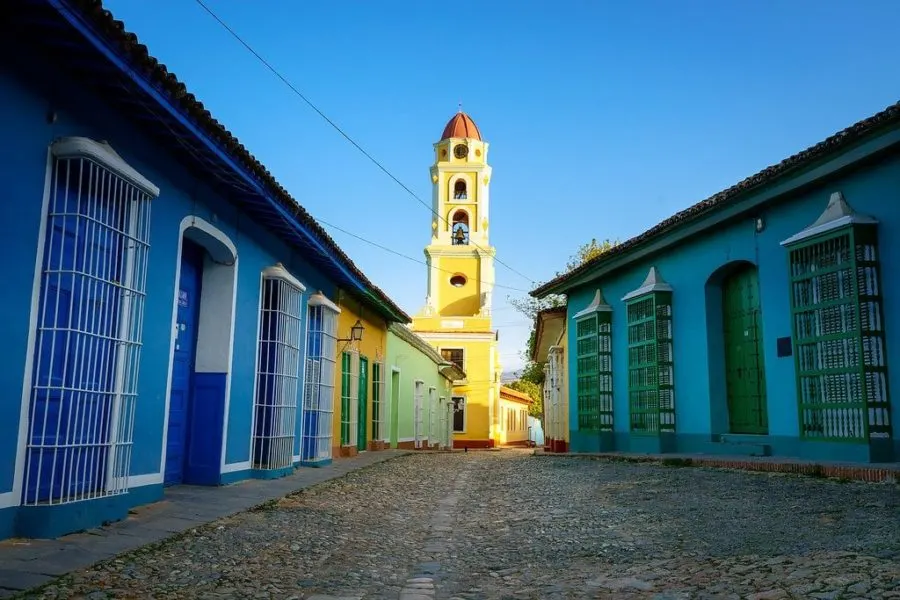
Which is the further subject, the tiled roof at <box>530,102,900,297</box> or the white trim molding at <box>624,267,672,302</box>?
the white trim molding at <box>624,267,672,302</box>

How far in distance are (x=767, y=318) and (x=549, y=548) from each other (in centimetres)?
590

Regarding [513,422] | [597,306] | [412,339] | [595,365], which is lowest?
[513,422]

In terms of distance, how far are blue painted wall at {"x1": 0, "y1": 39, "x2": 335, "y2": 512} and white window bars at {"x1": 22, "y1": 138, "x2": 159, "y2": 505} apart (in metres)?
0.17

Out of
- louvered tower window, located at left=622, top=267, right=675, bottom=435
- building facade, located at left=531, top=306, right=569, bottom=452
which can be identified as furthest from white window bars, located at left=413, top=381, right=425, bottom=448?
louvered tower window, located at left=622, top=267, right=675, bottom=435

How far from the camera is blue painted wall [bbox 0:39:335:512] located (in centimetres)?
445

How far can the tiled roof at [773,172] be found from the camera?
7.20 m

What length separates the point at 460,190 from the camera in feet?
120

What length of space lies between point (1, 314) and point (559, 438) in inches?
696

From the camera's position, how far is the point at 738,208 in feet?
32.5

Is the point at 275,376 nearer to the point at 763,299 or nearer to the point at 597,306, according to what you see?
the point at 763,299

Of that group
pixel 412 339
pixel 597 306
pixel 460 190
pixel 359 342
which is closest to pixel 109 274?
pixel 359 342

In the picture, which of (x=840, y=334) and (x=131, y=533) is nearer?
(x=131, y=533)

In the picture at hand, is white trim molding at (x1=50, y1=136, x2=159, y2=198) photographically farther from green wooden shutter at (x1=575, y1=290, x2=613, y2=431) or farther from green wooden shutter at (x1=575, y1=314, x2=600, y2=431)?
green wooden shutter at (x1=575, y1=314, x2=600, y2=431)

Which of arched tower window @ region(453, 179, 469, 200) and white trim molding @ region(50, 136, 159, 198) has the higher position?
arched tower window @ region(453, 179, 469, 200)
